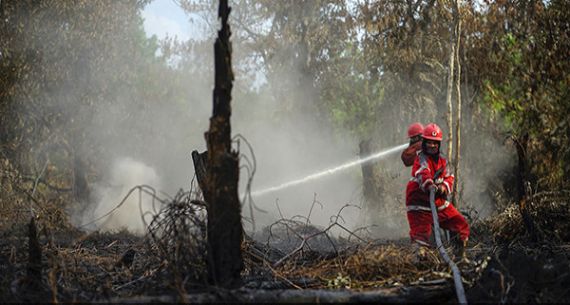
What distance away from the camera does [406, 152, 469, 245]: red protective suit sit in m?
6.45

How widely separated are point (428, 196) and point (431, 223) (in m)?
0.29

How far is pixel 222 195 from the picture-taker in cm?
411

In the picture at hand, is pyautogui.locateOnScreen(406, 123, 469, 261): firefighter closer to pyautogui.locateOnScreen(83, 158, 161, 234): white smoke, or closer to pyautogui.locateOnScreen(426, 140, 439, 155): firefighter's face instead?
pyautogui.locateOnScreen(426, 140, 439, 155): firefighter's face

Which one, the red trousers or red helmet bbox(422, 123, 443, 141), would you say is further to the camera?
red helmet bbox(422, 123, 443, 141)

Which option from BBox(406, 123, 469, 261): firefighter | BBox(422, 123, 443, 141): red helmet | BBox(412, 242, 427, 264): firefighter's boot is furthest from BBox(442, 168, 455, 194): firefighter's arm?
BBox(412, 242, 427, 264): firefighter's boot

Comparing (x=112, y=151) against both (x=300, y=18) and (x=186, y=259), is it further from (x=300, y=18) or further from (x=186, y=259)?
(x=186, y=259)

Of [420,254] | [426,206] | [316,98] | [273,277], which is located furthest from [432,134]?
[316,98]

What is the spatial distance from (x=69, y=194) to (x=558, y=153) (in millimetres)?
14777

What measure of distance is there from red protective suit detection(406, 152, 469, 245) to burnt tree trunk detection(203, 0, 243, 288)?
2.83m

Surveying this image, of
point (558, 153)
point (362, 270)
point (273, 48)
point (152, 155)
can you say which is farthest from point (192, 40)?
point (362, 270)

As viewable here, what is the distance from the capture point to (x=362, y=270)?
16.1 ft

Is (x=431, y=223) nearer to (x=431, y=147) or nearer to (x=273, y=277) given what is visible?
(x=431, y=147)

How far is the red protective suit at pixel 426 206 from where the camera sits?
6.45m

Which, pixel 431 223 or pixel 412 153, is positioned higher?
pixel 412 153
